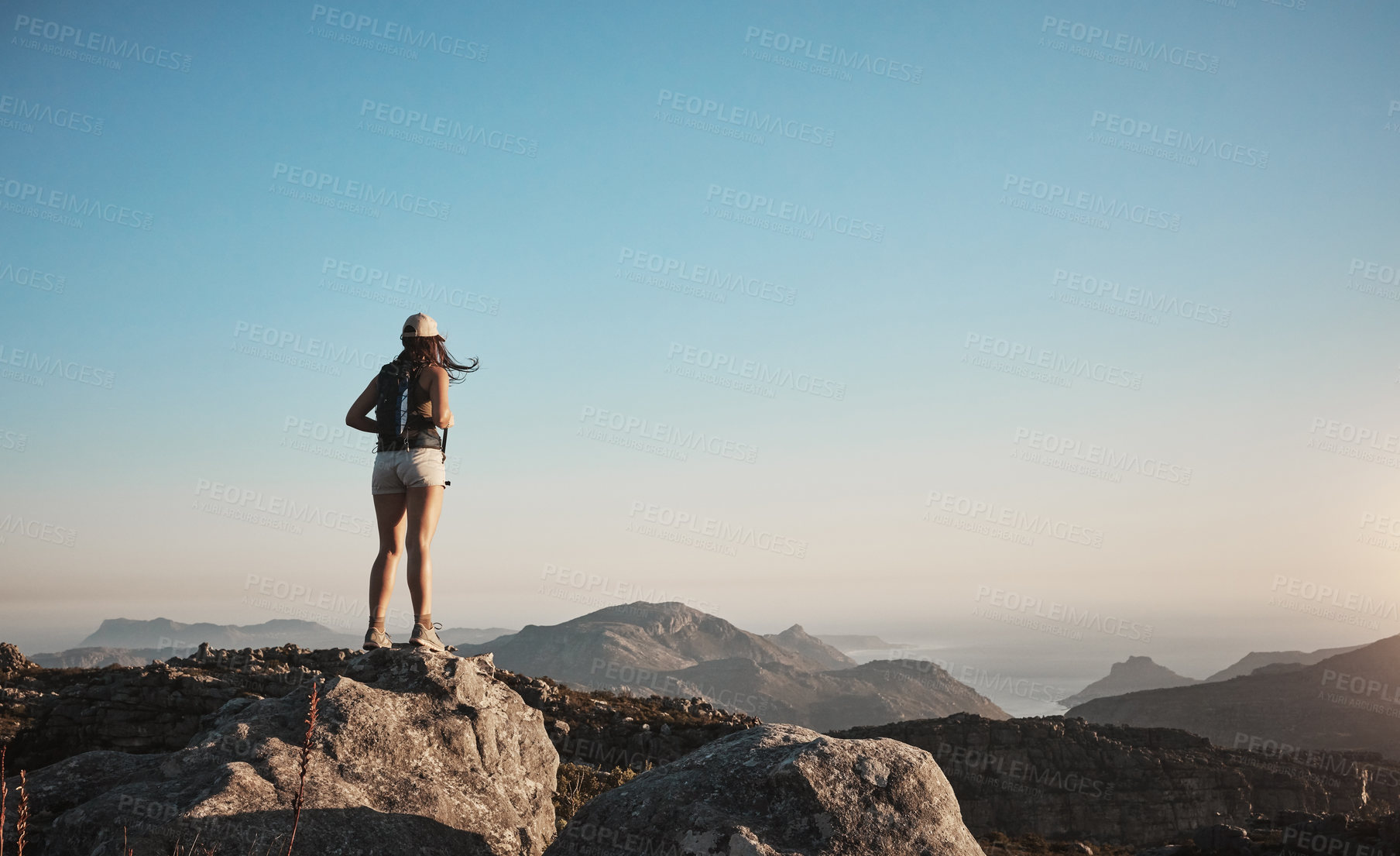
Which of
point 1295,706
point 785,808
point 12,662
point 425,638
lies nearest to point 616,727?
point 12,662

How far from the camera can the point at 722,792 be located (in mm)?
5684

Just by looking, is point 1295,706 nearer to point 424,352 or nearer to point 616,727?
point 616,727

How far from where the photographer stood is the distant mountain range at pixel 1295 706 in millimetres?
118000

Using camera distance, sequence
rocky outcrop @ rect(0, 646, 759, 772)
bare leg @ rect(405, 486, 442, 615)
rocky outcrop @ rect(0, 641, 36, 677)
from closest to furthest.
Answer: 1. bare leg @ rect(405, 486, 442, 615)
2. rocky outcrop @ rect(0, 646, 759, 772)
3. rocky outcrop @ rect(0, 641, 36, 677)

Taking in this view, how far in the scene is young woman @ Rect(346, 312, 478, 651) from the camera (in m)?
8.01

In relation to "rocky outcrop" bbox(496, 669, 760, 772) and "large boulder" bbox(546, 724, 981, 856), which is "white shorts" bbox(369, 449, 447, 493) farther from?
"rocky outcrop" bbox(496, 669, 760, 772)

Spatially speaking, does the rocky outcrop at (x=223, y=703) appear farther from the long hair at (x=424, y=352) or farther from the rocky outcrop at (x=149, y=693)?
the long hair at (x=424, y=352)

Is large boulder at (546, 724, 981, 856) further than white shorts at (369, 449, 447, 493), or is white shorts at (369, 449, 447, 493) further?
white shorts at (369, 449, 447, 493)

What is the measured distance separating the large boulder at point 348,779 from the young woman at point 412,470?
2.23ft

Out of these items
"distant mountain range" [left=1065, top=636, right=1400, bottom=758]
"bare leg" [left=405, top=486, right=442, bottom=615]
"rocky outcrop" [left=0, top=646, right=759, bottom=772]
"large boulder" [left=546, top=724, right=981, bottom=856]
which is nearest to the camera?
"large boulder" [left=546, top=724, right=981, bottom=856]

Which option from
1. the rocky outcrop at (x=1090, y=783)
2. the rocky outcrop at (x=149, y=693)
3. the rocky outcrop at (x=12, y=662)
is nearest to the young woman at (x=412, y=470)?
the rocky outcrop at (x=149, y=693)

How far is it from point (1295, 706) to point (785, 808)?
16158 cm

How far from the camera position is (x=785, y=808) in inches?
217

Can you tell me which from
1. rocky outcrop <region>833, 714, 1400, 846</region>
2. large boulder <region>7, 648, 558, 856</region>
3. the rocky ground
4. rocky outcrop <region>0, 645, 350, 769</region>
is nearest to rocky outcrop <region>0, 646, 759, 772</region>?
rocky outcrop <region>0, 645, 350, 769</region>
